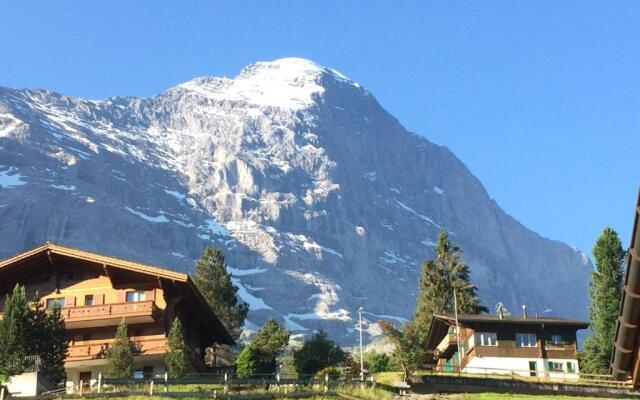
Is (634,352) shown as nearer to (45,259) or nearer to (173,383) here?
(173,383)

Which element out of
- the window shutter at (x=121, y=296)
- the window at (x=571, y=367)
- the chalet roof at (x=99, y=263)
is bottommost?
the window at (x=571, y=367)

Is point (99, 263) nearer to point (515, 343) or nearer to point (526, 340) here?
point (515, 343)

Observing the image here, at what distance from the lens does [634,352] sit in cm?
1515

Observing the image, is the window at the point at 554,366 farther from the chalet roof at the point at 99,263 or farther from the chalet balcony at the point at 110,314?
the chalet balcony at the point at 110,314

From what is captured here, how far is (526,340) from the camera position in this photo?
73.2 metres

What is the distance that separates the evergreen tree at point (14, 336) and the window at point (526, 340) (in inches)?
1716

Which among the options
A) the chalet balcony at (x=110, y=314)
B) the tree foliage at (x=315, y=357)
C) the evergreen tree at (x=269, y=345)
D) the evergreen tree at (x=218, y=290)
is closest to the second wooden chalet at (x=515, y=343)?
the tree foliage at (x=315, y=357)

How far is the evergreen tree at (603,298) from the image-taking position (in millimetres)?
77188

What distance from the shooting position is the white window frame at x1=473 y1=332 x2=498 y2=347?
7219 centimetres

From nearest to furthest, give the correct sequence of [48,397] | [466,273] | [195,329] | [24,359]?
[48,397] → [24,359] → [195,329] → [466,273]

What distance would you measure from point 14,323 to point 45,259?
46.9ft

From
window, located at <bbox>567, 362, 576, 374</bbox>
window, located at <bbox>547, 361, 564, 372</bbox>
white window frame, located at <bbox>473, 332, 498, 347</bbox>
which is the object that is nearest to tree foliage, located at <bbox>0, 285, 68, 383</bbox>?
white window frame, located at <bbox>473, 332, 498, 347</bbox>

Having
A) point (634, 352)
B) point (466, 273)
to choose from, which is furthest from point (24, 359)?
point (466, 273)

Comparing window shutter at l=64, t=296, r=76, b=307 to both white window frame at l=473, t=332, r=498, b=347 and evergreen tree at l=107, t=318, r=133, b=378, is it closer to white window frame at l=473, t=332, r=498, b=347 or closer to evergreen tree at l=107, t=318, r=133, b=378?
evergreen tree at l=107, t=318, r=133, b=378
